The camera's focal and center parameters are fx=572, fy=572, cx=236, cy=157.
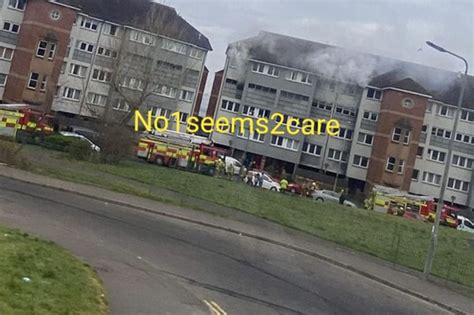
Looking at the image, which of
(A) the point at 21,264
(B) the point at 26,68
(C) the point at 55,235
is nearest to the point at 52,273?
(A) the point at 21,264

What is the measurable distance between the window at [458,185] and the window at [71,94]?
3576 cm

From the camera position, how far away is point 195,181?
2767cm

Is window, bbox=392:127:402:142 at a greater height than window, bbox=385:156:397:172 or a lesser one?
greater

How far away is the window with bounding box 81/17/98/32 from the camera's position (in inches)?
2126

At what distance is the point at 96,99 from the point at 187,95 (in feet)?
28.3

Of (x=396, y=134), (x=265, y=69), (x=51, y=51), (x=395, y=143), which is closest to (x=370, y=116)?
(x=396, y=134)

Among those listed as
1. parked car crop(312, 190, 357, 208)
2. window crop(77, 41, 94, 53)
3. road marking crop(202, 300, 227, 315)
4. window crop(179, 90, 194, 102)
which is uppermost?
window crop(77, 41, 94, 53)

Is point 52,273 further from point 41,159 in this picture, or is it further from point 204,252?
point 41,159

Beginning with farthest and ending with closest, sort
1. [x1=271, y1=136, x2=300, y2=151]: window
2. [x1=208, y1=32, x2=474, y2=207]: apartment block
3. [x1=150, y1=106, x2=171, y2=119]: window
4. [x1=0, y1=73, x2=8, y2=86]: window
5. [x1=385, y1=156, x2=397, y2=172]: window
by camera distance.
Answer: [x1=271, y1=136, x2=300, y2=151]: window
[x1=208, y1=32, x2=474, y2=207]: apartment block
[x1=150, y1=106, x2=171, y2=119]: window
[x1=385, y1=156, x2=397, y2=172]: window
[x1=0, y1=73, x2=8, y2=86]: window

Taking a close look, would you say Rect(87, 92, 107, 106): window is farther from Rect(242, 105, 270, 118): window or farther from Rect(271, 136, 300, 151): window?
Rect(271, 136, 300, 151): window

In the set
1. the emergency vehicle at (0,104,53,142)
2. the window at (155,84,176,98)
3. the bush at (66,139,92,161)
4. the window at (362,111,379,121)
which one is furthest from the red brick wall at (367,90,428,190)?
the bush at (66,139,92,161)

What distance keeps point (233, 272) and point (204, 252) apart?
179cm

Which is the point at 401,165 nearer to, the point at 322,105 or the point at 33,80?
the point at 322,105

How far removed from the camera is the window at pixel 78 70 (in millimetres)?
53281
